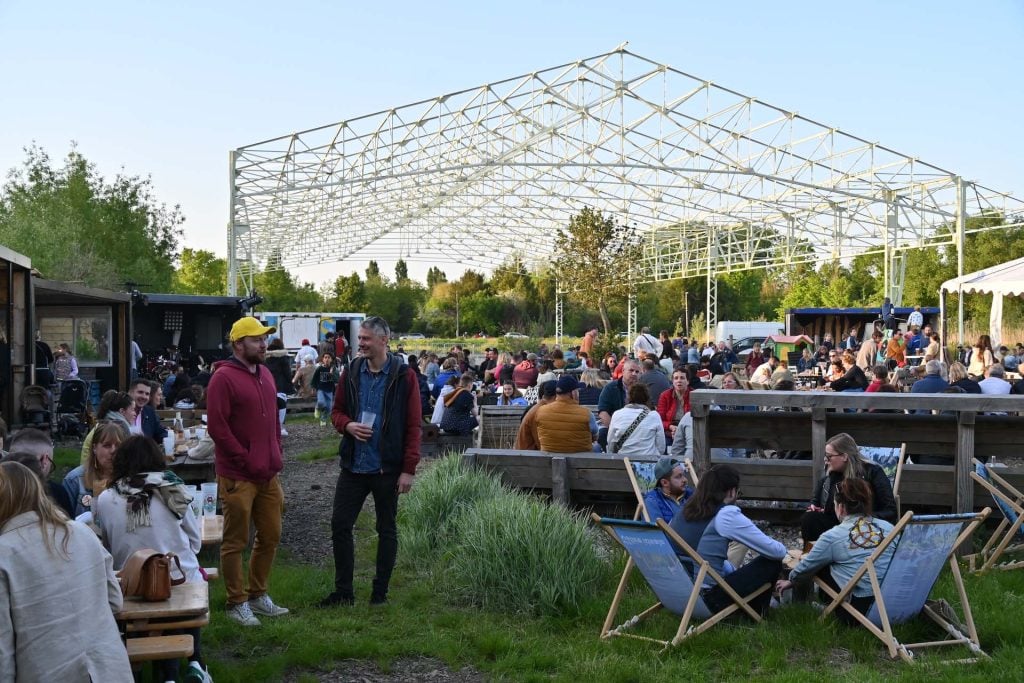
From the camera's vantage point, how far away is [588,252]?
32156 mm

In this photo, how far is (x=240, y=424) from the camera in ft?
17.9

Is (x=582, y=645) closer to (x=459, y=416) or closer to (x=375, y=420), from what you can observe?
(x=375, y=420)

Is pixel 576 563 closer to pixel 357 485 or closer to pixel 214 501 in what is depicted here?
pixel 357 485

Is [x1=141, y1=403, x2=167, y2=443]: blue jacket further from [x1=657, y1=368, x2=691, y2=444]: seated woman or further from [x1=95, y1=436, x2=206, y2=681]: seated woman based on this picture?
[x1=657, y1=368, x2=691, y2=444]: seated woman

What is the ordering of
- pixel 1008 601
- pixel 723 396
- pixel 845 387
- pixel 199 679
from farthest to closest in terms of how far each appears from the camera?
pixel 845 387 < pixel 723 396 < pixel 1008 601 < pixel 199 679

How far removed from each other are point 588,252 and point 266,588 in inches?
1061

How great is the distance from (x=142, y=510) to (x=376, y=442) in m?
1.61

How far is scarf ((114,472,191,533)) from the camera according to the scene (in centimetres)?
438

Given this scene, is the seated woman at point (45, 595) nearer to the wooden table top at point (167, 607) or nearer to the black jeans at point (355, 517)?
the wooden table top at point (167, 607)

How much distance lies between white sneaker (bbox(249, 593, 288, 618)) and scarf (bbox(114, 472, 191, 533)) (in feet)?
4.50

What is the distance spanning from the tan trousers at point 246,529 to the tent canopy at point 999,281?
43.6 ft

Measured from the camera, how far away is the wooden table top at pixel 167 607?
3840mm

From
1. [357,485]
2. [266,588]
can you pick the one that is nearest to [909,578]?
[357,485]

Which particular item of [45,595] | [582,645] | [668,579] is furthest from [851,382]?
[45,595]
